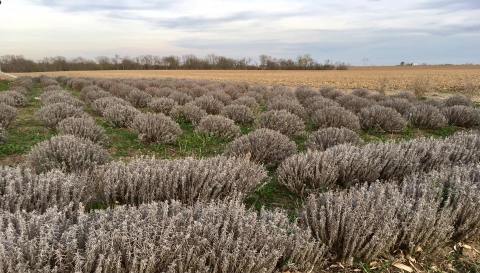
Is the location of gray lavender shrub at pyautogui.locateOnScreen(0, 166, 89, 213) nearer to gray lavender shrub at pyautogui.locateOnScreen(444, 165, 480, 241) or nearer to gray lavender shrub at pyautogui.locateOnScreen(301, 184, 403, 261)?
gray lavender shrub at pyautogui.locateOnScreen(301, 184, 403, 261)

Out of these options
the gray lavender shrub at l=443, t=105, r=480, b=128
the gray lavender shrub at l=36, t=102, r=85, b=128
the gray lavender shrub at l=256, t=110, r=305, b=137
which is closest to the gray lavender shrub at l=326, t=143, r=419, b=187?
the gray lavender shrub at l=256, t=110, r=305, b=137

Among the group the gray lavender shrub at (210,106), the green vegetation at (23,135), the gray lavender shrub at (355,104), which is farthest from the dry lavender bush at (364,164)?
the gray lavender shrub at (355,104)

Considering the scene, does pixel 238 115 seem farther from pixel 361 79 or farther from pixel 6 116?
pixel 361 79

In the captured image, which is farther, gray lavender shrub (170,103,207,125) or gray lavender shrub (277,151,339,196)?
gray lavender shrub (170,103,207,125)

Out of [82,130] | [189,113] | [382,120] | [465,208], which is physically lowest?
→ [382,120]

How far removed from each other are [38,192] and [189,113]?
6804 millimetres

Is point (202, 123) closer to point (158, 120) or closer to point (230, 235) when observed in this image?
point (158, 120)

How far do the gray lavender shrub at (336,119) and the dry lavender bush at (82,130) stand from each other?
4.88 meters

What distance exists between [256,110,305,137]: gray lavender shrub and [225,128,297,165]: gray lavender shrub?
2139 millimetres

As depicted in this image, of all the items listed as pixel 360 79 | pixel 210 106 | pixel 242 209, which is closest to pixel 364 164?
pixel 242 209

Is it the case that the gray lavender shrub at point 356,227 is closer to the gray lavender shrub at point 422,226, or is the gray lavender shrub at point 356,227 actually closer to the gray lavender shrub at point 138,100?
the gray lavender shrub at point 422,226

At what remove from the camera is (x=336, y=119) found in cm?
962

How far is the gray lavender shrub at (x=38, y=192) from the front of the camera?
3.29 metres

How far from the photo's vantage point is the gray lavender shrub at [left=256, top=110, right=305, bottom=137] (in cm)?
873
